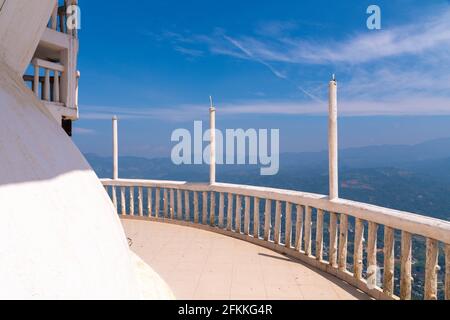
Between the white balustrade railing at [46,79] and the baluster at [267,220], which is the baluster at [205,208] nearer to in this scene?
the baluster at [267,220]

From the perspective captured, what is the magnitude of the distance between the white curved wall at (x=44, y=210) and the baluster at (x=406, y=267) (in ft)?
8.90

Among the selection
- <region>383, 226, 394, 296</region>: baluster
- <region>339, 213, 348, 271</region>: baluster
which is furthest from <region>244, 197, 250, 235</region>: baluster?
<region>383, 226, 394, 296</region>: baluster

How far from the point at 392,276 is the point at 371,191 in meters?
155

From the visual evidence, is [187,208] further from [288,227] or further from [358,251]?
[358,251]

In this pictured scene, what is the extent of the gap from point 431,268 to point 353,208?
1164 millimetres

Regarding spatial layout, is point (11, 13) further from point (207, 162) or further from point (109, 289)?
point (207, 162)

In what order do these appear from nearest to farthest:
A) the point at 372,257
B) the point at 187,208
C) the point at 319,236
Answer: the point at 372,257, the point at 319,236, the point at 187,208

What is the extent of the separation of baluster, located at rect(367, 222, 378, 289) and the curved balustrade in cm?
1

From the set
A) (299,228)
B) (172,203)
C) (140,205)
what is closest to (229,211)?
(172,203)

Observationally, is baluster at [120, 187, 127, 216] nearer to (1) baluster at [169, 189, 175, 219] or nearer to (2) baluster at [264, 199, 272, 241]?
(1) baluster at [169, 189, 175, 219]

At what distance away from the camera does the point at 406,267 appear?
3234mm

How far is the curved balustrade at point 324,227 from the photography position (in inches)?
124

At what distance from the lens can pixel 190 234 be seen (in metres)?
6.50
